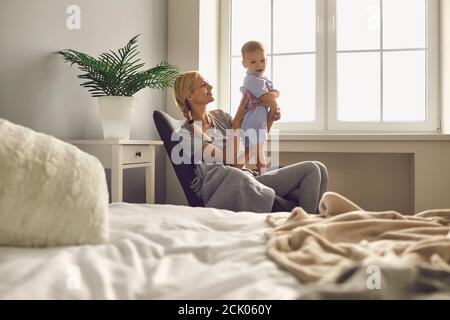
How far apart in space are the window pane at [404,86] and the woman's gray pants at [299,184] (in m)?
1.36

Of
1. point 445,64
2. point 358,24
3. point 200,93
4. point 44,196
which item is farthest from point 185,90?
point 445,64

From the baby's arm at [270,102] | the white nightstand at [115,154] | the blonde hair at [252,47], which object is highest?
the blonde hair at [252,47]

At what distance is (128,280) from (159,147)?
2.52m

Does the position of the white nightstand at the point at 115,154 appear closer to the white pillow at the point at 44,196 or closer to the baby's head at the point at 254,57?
the baby's head at the point at 254,57

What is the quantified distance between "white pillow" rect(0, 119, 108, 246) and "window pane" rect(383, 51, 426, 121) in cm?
279

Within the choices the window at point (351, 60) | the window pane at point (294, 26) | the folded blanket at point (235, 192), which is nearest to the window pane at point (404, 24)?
the window at point (351, 60)

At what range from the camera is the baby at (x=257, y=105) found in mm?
2379

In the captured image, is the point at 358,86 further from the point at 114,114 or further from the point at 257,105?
the point at 114,114

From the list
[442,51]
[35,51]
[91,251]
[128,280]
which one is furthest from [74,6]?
[442,51]

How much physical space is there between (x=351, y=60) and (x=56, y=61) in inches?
83.5

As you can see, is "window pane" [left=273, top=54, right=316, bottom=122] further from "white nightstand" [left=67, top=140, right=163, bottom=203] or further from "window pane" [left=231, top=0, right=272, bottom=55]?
"white nightstand" [left=67, top=140, right=163, bottom=203]

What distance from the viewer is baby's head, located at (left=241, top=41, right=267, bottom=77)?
2381 millimetres

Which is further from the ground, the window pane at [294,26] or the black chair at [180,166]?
the window pane at [294,26]

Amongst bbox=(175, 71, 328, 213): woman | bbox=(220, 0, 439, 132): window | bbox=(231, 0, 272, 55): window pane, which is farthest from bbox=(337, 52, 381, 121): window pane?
bbox=(175, 71, 328, 213): woman
